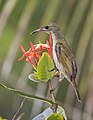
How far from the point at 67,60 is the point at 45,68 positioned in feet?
0.30

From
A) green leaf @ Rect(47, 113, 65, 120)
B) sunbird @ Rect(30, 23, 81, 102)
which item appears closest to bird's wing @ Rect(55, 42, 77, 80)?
sunbird @ Rect(30, 23, 81, 102)

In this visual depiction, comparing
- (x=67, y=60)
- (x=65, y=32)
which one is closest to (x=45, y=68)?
(x=67, y=60)

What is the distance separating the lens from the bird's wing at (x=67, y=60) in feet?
2.91

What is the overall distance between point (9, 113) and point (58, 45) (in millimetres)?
1551

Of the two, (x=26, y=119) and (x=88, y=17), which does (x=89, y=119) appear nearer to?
(x=88, y=17)

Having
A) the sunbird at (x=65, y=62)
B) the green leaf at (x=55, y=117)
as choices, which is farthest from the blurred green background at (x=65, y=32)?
the green leaf at (x=55, y=117)

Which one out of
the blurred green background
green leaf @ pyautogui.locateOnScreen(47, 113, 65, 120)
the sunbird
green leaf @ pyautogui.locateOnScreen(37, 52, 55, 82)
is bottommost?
→ green leaf @ pyautogui.locateOnScreen(47, 113, 65, 120)

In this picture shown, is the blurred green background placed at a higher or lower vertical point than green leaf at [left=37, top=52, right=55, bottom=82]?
higher

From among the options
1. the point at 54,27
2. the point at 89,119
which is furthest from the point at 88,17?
the point at 54,27

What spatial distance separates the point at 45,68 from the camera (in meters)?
0.81

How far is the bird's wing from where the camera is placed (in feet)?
2.91

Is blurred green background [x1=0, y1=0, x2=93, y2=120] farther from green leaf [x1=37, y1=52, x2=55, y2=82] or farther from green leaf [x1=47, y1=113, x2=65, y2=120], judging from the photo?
green leaf [x1=47, y1=113, x2=65, y2=120]

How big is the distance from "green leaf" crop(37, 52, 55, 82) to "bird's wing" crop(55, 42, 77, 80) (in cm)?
6

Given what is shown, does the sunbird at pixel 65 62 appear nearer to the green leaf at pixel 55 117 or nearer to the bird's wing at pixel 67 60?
the bird's wing at pixel 67 60
